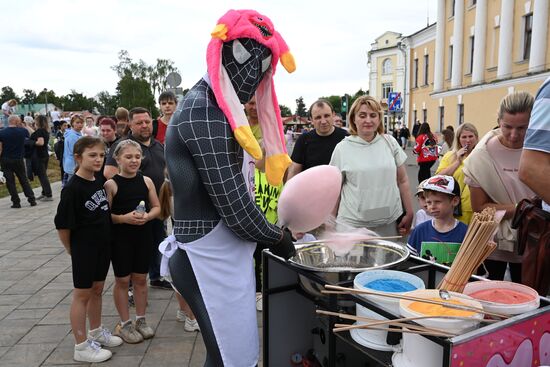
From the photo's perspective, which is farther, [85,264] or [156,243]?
[156,243]

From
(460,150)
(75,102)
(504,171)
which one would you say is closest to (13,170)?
(460,150)

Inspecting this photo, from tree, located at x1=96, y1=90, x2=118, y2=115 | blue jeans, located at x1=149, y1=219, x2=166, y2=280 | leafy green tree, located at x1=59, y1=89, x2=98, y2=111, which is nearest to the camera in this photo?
blue jeans, located at x1=149, y1=219, x2=166, y2=280

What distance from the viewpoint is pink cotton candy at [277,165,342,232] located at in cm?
190

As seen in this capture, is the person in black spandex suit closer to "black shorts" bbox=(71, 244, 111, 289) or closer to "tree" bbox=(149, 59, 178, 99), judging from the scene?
"black shorts" bbox=(71, 244, 111, 289)

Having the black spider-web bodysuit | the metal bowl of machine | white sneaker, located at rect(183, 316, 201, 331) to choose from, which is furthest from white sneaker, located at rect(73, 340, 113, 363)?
the metal bowl of machine

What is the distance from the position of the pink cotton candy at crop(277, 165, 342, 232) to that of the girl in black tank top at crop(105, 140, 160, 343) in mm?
1533

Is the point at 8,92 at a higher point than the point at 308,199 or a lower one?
higher

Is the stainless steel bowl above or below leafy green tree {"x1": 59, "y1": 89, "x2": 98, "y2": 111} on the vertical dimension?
below

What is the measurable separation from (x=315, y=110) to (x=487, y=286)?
2.42m

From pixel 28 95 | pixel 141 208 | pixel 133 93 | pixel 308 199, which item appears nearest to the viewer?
pixel 308 199

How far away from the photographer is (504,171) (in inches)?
94.2

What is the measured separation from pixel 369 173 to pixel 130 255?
5.72 feet

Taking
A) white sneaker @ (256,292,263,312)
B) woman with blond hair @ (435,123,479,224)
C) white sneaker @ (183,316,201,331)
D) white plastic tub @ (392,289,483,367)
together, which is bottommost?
white sneaker @ (183,316,201,331)

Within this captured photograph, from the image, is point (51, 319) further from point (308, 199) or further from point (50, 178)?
point (50, 178)
